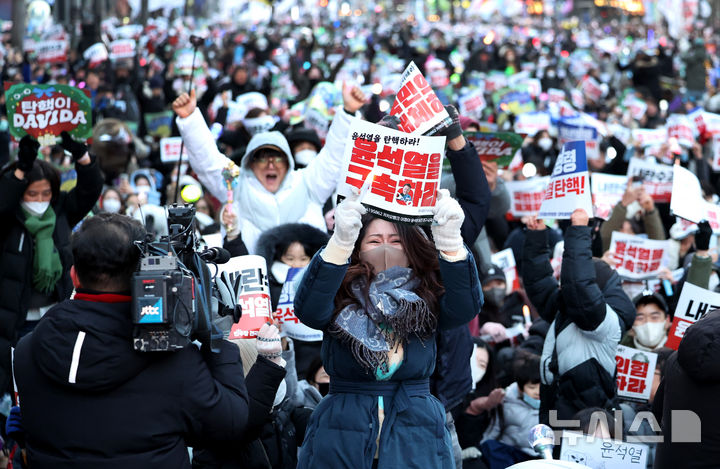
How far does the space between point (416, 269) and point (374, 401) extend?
18.0 inches

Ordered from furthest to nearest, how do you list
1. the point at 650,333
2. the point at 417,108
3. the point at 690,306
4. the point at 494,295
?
the point at 494,295, the point at 650,333, the point at 690,306, the point at 417,108

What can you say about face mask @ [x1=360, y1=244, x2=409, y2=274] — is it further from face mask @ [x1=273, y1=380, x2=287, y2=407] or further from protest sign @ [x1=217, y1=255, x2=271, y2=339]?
face mask @ [x1=273, y1=380, x2=287, y2=407]

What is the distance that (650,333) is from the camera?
6.22 meters

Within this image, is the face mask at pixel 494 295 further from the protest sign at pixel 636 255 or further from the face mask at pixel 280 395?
the face mask at pixel 280 395

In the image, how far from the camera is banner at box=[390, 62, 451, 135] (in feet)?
13.1

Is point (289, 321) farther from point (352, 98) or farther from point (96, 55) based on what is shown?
point (96, 55)

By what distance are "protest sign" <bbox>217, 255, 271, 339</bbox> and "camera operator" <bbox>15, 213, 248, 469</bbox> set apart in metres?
1.09

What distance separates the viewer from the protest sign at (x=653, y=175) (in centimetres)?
836

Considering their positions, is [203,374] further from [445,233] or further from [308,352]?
[308,352]

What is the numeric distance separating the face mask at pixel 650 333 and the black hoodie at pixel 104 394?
3.60 meters

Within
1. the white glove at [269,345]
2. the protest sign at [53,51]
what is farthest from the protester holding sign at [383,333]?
the protest sign at [53,51]

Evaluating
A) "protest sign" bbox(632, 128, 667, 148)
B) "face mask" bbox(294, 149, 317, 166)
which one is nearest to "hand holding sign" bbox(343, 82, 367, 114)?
"face mask" bbox(294, 149, 317, 166)

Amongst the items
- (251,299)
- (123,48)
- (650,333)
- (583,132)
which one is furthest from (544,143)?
(251,299)

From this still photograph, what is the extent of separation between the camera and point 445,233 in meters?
3.48
